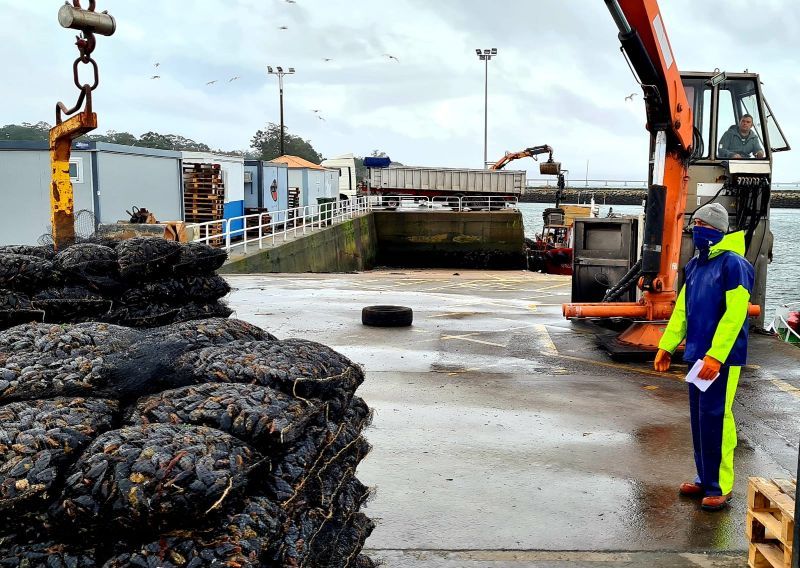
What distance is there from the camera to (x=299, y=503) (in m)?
2.92

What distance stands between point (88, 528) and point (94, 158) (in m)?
19.7

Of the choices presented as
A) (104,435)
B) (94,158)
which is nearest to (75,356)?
(104,435)

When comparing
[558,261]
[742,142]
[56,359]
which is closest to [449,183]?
[558,261]

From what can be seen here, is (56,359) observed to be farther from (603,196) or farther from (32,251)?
(603,196)

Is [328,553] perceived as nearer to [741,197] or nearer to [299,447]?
[299,447]

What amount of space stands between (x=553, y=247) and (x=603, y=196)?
81313 mm

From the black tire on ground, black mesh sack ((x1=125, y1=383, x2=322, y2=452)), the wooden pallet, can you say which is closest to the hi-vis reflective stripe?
the wooden pallet

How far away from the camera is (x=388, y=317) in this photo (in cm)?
1126

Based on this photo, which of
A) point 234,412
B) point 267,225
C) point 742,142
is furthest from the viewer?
point 267,225

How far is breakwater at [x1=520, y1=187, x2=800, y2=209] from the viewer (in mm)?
115500

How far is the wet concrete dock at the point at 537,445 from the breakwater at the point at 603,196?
336ft

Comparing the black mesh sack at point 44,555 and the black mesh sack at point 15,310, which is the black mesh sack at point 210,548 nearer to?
the black mesh sack at point 44,555

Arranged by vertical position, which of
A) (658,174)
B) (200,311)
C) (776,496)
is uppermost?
(658,174)

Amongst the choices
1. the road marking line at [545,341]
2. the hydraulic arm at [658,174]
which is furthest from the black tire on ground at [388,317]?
the hydraulic arm at [658,174]
